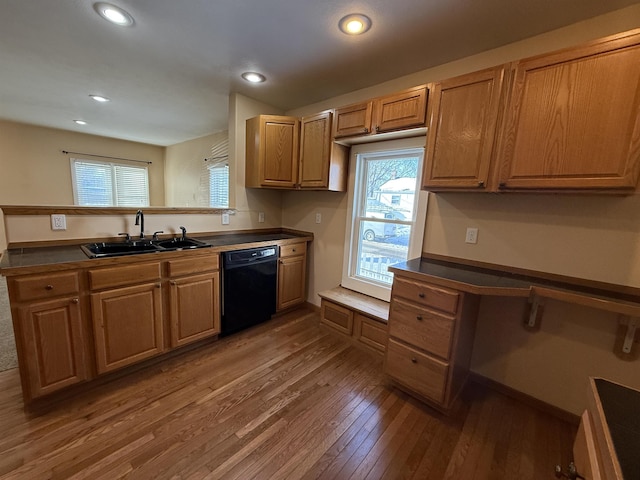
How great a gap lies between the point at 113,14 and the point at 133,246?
1595 mm

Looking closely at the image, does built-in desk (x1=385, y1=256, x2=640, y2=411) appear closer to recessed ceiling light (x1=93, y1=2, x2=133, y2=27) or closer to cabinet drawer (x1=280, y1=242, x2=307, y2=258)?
cabinet drawer (x1=280, y1=242, x2=307, y2=258)

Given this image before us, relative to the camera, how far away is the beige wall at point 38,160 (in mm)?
4391

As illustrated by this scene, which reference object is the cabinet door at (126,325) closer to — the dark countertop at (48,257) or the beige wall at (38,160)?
the dark countertop at (48,257)

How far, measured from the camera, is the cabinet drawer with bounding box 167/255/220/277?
210 centimetres

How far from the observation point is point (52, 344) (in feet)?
5.34

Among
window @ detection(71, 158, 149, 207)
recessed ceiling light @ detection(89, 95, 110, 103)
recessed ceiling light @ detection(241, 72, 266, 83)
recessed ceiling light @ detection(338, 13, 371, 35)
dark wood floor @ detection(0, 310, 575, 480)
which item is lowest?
dark wood floor @ detection(0, 310, 575, 480)

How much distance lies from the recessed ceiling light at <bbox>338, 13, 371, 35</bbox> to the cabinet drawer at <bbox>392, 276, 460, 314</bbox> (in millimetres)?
1648

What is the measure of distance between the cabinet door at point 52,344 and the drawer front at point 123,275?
156mm

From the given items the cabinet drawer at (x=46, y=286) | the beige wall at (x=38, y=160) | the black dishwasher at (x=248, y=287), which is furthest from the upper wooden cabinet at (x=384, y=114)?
the beige wall at (x=38, y=160)

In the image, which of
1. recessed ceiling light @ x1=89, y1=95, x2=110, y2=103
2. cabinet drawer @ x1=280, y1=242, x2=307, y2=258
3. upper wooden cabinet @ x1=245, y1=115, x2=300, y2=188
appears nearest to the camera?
upper wooden cabinet @ x1=245, y1=115, x2=300, y2=188

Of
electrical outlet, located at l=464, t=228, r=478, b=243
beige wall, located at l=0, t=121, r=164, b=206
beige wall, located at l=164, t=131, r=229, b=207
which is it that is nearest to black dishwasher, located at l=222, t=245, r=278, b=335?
electrical outlet, located at l=464, t=228, r=478, b=243

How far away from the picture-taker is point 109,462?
136cm

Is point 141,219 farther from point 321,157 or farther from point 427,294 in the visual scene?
point 427,294

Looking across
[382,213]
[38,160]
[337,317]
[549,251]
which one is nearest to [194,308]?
[337,317]
